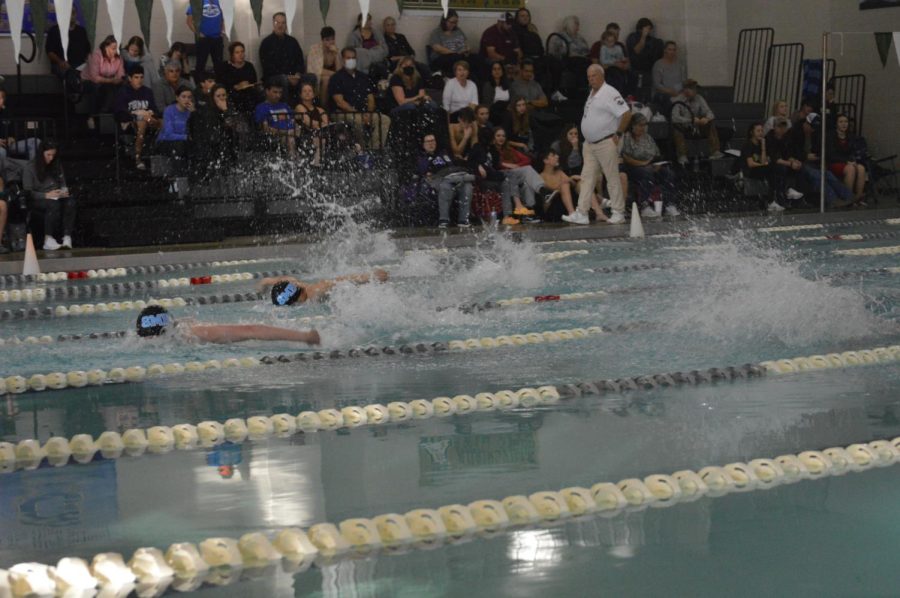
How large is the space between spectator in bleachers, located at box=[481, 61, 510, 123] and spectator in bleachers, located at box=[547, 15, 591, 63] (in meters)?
1.19

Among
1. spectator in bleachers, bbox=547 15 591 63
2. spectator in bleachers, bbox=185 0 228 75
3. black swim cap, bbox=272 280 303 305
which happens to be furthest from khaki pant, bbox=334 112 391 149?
black swim cap, bbox=272 280 303 305

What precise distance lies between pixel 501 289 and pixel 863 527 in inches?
191

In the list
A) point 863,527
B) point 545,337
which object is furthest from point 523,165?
point 863,527

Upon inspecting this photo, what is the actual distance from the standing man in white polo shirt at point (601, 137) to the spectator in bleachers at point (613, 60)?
2317 mm

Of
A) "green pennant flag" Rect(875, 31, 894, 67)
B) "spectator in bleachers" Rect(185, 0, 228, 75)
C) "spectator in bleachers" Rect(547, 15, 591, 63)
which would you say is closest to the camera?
"spectator in bleachers" Rect(185, 0, 228, 75)

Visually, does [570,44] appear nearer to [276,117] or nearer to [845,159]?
[845,159]

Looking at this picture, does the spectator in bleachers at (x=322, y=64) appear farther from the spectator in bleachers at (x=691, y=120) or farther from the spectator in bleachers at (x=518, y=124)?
the spectator in bleachers at (x=691, y=120)

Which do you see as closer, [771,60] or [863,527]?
[863,527]

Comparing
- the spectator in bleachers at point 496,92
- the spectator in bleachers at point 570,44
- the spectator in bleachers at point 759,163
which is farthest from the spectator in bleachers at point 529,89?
the spectator in bleachers at point 759,163

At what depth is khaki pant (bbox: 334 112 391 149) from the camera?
Answer: 11.9 metres

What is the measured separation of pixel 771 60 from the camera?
52.8ft

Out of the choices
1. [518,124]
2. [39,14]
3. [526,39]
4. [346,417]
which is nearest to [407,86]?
[518,124]

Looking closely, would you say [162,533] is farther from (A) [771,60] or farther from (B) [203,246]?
(A) [771,60]

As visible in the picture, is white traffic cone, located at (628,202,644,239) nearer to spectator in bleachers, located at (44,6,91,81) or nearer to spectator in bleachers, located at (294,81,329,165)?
spectator in bleachers, located at (294,81,329,165)
